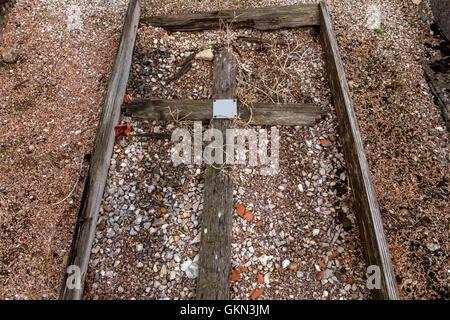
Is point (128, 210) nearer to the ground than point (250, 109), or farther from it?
nearer to the ground

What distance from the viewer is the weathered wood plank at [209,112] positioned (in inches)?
109

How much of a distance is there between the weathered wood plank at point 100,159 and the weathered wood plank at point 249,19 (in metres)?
0.43

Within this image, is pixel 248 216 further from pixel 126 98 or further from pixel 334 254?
pixel 126 98

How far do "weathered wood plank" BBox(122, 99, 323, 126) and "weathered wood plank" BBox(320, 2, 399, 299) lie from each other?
0.27m

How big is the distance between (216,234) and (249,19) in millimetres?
2356

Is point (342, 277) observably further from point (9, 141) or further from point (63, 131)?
point (9, 141)

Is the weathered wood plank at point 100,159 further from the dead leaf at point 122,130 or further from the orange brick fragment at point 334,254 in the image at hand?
the orange brick fragment at point 334,254

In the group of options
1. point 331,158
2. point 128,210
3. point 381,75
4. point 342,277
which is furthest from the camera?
point 381,75

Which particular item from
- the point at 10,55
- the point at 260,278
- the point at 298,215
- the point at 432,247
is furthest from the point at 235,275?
the point at 10,55

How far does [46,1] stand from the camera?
375cm

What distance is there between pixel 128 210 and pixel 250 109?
1.40 meters

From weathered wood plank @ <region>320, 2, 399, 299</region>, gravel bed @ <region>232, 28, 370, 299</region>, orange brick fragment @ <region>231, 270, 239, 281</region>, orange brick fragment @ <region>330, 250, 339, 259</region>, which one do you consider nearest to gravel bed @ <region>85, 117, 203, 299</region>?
orange brick fragment @ <region>231, 270, 239, 281</region>

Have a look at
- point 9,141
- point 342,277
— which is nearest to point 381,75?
point 342,277

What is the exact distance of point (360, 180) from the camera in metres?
2.34
